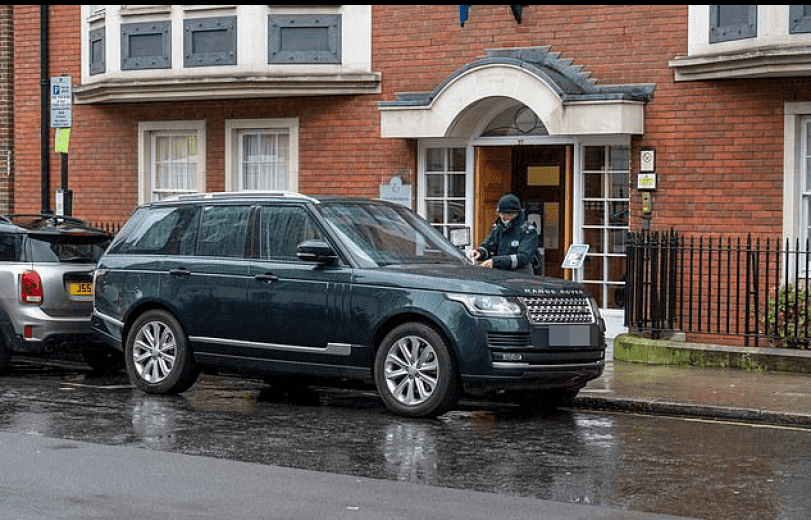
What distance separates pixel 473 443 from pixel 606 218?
803 cm

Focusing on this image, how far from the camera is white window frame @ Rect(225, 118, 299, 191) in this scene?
1953 cm

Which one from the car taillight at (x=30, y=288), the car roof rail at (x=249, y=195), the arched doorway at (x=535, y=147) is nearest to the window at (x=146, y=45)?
the arched doorway at (x=535, y=147)

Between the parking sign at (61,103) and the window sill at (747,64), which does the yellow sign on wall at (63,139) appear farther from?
the window sill at (747,64)

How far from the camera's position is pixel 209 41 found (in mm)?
19297

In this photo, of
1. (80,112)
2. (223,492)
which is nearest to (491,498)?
(223,492)

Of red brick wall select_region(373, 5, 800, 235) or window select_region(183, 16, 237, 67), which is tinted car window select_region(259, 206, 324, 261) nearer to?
red brick wall select_region(373, 5, 800, 235)

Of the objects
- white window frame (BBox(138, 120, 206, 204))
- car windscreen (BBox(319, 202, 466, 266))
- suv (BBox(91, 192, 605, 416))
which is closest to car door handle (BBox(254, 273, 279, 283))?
suv (BBox(91, 192, 605, 416))

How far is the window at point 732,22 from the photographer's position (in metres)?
15.3

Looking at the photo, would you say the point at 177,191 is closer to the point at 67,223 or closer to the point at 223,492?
the point at 67,223

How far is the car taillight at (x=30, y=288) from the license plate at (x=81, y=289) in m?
0.33

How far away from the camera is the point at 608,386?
12719 mm

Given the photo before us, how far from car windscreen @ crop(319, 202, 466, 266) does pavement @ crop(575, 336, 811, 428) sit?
1.78 m

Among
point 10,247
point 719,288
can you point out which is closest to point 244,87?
point 10,247

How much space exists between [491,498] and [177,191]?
14.0 metres
